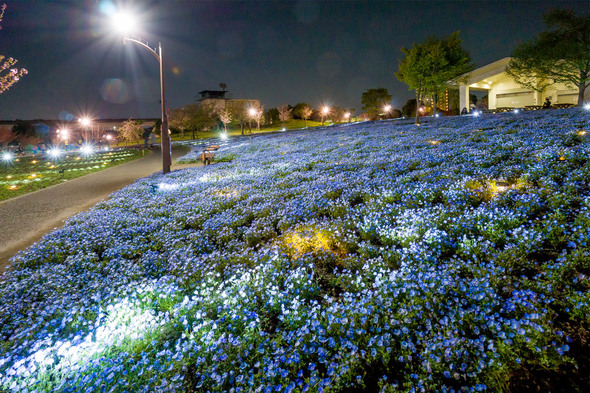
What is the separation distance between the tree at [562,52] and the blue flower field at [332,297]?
51.0 meters

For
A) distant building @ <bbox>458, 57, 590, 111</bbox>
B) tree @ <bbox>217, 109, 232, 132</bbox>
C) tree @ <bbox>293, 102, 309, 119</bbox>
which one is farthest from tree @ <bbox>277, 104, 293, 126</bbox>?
distant building @ <bbox>458, 57, 590, 111</bbox>

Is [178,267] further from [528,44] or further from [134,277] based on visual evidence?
[528,44]

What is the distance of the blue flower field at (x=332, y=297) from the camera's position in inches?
114

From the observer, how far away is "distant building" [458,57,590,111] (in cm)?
5784

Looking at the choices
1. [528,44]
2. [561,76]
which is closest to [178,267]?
[561,76]

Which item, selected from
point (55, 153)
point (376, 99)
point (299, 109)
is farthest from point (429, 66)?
point (299, 109)

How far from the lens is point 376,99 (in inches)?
4892

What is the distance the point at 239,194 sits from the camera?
35.8 ft

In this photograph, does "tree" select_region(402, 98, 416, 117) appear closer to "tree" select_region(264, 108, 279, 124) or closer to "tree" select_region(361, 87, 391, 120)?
"tree" select_region(361, 87, 391, 120)

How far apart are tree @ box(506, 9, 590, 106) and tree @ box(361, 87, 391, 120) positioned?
74.8 m

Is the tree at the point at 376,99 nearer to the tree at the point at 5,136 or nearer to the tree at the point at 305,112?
the tree at the point at 305,112

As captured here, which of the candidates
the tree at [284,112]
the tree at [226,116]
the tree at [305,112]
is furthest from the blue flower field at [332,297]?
the tree at [305,112]

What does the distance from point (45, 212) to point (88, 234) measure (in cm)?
567

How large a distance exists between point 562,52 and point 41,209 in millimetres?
63130
